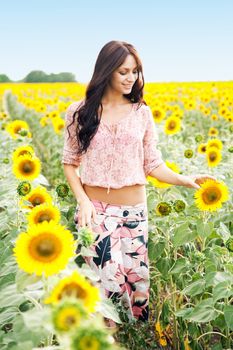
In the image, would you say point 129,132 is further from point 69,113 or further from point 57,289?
point 57,289

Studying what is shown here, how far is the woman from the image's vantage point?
8.70 ft

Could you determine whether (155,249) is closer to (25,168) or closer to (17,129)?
(25,168)

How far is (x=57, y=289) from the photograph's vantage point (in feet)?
4.42

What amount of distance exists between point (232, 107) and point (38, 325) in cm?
764

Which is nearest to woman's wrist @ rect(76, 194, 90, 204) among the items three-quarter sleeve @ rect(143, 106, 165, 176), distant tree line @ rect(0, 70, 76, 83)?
three-quarter sleeve @ rect(143, 106, 165, 176)

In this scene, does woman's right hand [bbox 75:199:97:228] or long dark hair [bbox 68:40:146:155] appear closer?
woman's right hand [bbox 75:199:97:228]

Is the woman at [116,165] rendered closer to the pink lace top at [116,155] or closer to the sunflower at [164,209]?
the pink lace top at [116,155]

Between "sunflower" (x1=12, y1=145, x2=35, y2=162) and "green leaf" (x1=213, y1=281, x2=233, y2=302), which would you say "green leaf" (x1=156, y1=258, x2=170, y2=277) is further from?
"sunflower" (x1=12, y1=145, x2=35, y2=162)

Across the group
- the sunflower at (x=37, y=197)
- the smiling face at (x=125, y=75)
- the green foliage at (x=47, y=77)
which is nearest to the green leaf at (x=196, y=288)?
the sunflower at (x=37, y=197)

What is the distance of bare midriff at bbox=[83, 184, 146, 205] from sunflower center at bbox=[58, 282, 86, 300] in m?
1.34

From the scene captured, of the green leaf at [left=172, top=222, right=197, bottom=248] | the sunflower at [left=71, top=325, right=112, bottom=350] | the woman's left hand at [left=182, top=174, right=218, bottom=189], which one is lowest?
the green leaf at [left=172, top=222, right=197, bottom=248]

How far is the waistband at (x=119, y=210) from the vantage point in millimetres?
2674

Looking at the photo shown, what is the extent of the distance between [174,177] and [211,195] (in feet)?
Answer: 0.96

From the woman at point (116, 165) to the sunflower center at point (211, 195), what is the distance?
11 cm
